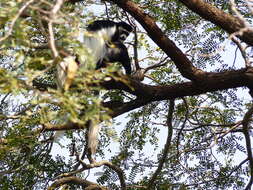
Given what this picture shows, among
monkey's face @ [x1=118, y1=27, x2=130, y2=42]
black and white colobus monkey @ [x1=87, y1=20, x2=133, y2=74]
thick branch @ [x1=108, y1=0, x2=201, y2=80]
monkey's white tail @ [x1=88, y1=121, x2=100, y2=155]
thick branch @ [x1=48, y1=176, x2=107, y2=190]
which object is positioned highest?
monkey's face @ [x1=118, y1=27, x2=130, y2=42]

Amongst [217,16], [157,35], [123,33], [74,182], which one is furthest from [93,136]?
[123,33]

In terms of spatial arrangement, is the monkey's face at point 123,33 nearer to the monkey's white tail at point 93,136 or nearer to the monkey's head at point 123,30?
the monkey's head at point 123,30

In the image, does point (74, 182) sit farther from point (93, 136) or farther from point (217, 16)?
point (217, 16)

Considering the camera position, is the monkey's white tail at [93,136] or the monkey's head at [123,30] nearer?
the monkey's white tail at [93,136]

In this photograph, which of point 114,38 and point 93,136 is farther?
point 114,38

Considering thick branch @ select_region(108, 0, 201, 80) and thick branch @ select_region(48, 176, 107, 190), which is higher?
thick branch @ select_region(108, 0, 201, 80)

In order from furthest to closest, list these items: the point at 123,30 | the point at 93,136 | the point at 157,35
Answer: the point at 123,30 → the point at 93,136 → the point at 157,35

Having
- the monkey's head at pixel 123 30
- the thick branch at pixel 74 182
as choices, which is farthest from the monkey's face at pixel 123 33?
the thick branch at pixel 74 182

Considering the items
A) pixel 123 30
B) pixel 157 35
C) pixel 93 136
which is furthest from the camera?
pixel 123 30

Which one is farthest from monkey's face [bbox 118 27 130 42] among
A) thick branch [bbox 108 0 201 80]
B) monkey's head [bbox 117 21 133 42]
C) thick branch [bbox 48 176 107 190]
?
thick branch [bbox 48 176 107 190]

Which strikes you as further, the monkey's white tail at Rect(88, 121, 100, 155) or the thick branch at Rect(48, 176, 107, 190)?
the monkey's white tail at Rect(88, 121, 100, 155)

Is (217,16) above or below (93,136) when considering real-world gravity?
above

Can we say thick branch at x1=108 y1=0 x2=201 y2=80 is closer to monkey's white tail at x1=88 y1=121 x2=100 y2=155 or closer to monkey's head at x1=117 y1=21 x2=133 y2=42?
monkey's white tail at x1=88 y1=121 x2=100 y2=155

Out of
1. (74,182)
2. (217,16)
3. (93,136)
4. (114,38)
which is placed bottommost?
(74,182)
